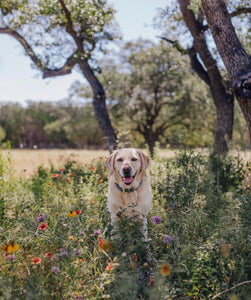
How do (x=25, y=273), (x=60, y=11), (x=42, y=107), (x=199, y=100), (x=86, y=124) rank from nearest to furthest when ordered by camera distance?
(x=25, y=273) < (x=60, y=11) < (x=199, y=100) < (x=86, y=124) < (x=42, y=107)

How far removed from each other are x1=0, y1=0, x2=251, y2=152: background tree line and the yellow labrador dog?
60.3 inches

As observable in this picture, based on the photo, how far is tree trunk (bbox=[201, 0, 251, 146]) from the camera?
5297 millimetres

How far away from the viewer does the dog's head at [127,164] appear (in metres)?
3.58

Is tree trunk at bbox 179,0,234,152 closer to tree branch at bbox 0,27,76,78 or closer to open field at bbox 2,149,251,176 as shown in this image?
open field at bbox 2,149,251,176

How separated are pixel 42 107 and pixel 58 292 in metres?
56.2

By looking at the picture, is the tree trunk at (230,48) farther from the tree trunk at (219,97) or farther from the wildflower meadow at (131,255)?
the tree trunk at (219,97)

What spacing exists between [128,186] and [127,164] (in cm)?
30

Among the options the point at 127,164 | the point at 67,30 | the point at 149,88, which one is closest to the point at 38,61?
the point at 67,30

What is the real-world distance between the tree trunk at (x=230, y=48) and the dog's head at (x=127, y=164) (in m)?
2.62

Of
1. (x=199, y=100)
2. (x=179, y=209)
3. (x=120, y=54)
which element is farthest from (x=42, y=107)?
(x=179, y=209)

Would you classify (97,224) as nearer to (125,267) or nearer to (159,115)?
(125,267)

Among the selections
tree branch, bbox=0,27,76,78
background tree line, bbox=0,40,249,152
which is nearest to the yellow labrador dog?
tree branch, bbox=0,27,76,78

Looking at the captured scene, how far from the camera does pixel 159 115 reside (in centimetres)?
2364

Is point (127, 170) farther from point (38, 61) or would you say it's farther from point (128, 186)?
point (38, 61)
